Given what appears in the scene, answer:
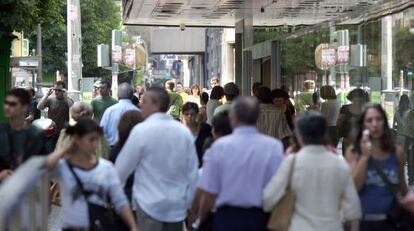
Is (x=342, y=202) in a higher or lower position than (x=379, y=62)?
lower

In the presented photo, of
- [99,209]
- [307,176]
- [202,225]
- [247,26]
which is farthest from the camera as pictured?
[247,26]

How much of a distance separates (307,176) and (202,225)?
70.7 inches

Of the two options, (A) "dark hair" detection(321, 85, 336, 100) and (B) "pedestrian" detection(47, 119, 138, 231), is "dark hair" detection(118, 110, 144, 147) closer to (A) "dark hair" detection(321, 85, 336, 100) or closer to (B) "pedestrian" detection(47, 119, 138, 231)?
(B) "pedestrian" detection(47, 119, 138, 231)

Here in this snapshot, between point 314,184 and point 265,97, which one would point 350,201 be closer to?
point 314,184

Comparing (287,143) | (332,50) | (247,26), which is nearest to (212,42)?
(247,26)

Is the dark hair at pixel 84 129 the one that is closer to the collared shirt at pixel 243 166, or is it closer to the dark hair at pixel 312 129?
the collared shirt at pixel 243 166

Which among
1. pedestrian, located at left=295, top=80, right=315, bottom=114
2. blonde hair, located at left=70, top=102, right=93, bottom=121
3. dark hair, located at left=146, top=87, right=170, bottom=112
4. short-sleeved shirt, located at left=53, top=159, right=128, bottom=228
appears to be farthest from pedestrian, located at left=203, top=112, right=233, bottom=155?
pedestrian, located at left=295, top=80, right=315, bottom=114

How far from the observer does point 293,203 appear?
19.5 feet

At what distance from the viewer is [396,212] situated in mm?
6375

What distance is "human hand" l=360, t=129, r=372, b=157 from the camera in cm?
630

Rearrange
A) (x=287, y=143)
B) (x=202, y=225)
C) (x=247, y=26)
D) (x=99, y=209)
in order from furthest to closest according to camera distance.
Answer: (x=247, y=26)
(x=287, y=143)
(x=202, y=225)
(x=99, y=209)

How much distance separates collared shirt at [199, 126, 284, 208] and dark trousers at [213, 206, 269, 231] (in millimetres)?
48

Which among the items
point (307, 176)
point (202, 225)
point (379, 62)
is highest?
point (379, 62)

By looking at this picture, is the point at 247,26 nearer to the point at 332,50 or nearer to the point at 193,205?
the point at 332,50
